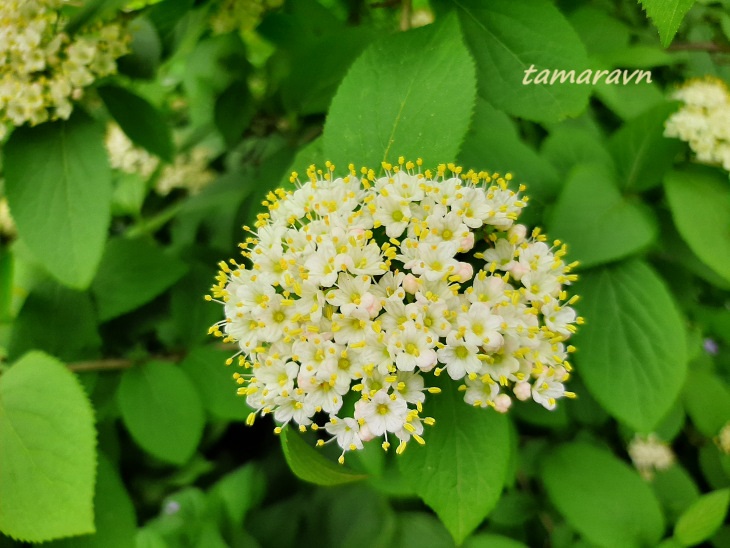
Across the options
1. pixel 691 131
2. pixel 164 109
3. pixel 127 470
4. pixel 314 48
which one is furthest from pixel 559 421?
pixel 164 109

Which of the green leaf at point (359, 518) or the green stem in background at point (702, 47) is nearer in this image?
the green leaf at point (359, 518)

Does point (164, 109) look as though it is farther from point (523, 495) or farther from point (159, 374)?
point (523, 495)

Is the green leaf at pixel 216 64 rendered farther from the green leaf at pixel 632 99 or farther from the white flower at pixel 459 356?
the white flower at pixel 459 356

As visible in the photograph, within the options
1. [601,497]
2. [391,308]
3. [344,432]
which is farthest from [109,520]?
[601,497]

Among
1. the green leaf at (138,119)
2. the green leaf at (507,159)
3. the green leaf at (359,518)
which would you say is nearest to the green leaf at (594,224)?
the green leaf at (507,159)

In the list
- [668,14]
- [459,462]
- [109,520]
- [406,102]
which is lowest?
[109,520]

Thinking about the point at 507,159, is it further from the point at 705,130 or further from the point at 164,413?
the point at 164,413

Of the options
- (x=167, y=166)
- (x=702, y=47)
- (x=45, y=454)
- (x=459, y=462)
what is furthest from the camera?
(x=167, y=166)
